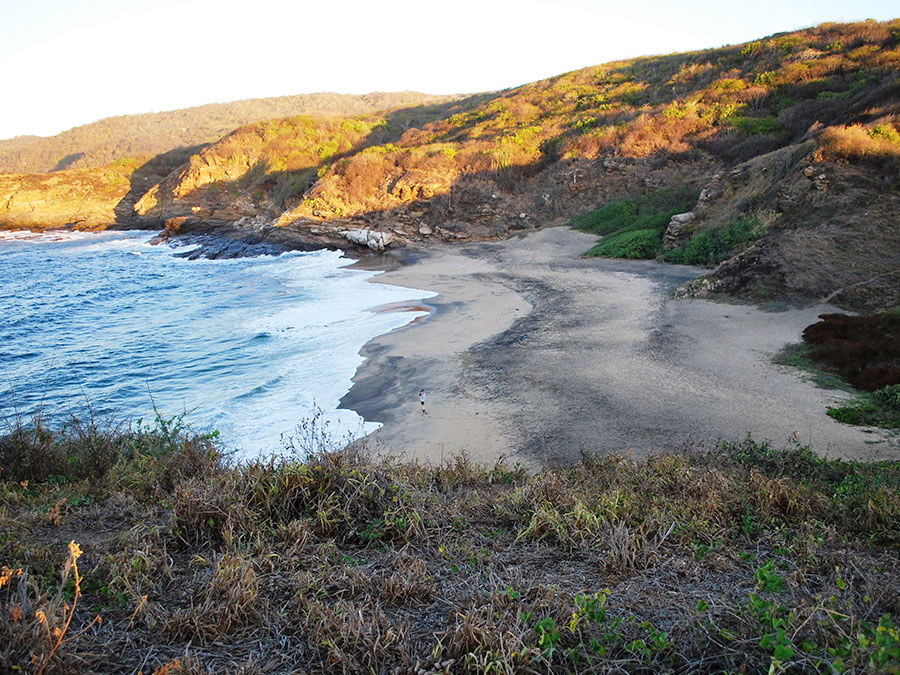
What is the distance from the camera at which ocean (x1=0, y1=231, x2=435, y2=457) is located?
9.48 metres

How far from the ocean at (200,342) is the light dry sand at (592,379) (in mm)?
1283

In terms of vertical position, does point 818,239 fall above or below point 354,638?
above

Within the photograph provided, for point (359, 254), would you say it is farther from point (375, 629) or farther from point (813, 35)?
point (813, 35)

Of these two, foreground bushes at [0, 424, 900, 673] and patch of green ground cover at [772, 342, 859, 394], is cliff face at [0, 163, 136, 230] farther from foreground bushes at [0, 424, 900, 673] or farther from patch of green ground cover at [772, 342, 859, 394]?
patch of green ground cover at [772, 342, 859, 394]

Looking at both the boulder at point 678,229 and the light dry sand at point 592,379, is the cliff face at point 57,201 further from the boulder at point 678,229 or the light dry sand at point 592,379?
the boulder at point 678,229

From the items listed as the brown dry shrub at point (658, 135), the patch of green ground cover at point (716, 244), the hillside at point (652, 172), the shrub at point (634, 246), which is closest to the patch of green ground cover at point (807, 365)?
the hillside at point (652, 172)

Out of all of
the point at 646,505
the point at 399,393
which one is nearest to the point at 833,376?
the point at 646,505

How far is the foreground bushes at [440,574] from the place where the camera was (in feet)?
6.89

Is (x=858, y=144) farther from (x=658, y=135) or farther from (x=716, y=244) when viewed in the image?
(x=658, y=135)

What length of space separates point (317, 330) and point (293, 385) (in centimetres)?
429

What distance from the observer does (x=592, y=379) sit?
9312 mm

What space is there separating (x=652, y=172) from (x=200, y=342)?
2315 cm

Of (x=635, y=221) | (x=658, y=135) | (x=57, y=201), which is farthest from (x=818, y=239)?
(x=57, y=201)

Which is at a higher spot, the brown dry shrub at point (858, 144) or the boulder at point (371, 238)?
the brown dry shrub at point (858, 144)
